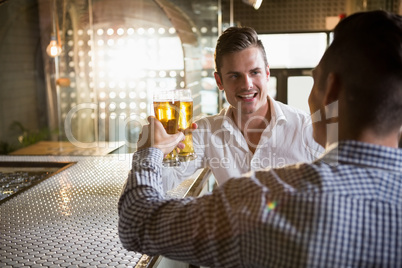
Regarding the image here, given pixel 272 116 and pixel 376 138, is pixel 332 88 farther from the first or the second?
pixel 272 116

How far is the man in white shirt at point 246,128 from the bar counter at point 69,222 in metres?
0.22

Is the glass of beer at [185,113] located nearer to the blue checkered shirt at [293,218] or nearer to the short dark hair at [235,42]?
the short dark hair at [235,42]

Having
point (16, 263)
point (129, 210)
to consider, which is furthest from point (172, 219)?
point (16, 263)

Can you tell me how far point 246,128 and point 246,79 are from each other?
0.27m

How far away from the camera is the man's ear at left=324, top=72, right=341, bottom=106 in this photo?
100 cm

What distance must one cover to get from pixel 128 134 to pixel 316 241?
4238 mm

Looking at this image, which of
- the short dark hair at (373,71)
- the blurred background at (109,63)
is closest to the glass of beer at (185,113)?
the short dark hair at (373,71)

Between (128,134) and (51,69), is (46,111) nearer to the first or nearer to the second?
(51,69)

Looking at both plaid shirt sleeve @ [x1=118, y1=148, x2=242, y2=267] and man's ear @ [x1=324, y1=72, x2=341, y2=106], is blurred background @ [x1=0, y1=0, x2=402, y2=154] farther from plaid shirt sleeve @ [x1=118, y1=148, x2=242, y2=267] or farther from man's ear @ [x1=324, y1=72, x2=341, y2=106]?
man's ear @ [x1=324, y1=72, x2=341, y2=106]

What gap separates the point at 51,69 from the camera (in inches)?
217

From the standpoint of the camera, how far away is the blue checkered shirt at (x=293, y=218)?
2.69 feet

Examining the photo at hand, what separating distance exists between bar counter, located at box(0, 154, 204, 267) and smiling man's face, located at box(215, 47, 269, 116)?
0.52 metres

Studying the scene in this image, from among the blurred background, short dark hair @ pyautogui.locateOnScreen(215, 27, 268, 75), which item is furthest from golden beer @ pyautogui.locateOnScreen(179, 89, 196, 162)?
the blurred background

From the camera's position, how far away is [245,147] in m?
2.16
